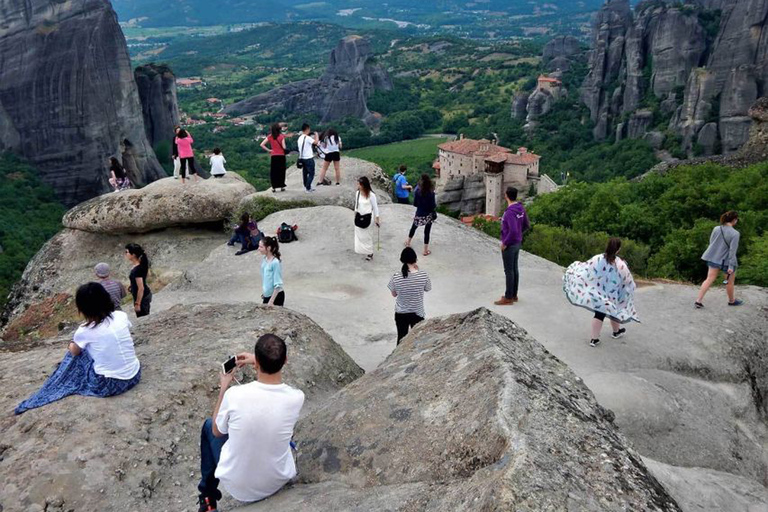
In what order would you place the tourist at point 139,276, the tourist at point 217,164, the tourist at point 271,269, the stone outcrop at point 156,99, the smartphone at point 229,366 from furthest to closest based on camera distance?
the stone outcrop at point 156,99 → the tourist at point 217,164 → the tourist at point 271,269 → the tourist at point 139,276 → the smartphone at point 229,366

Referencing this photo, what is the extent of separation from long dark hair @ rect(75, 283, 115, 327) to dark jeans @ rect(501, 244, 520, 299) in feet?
20.9

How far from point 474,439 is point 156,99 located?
56.1 meters

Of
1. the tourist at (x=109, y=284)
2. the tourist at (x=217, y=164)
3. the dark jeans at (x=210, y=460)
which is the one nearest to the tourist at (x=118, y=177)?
the tourist at (x=217, y=164)

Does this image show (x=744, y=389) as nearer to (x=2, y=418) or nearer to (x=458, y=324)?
(x=458, y=324)

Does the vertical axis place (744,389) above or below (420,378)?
below

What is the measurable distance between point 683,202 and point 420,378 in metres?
22.9

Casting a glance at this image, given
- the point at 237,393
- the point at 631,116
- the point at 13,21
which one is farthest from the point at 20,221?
the point at 631,116

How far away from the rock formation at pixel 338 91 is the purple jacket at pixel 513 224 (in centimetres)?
9709

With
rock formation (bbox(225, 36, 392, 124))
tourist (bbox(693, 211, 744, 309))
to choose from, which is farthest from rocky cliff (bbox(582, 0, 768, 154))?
tourist (bbox(693, 211, 744, 309))

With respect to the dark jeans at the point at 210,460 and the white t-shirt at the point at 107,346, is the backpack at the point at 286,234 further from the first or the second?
the dark jeans at the point at 210,460

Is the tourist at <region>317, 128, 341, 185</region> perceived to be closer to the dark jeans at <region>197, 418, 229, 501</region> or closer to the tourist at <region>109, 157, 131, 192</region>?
the tourist at <region>109, 157, 131, 192</region>

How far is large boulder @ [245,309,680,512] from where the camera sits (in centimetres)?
388

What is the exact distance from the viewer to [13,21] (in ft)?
144

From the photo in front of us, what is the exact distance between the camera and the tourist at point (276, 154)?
16.1 m
